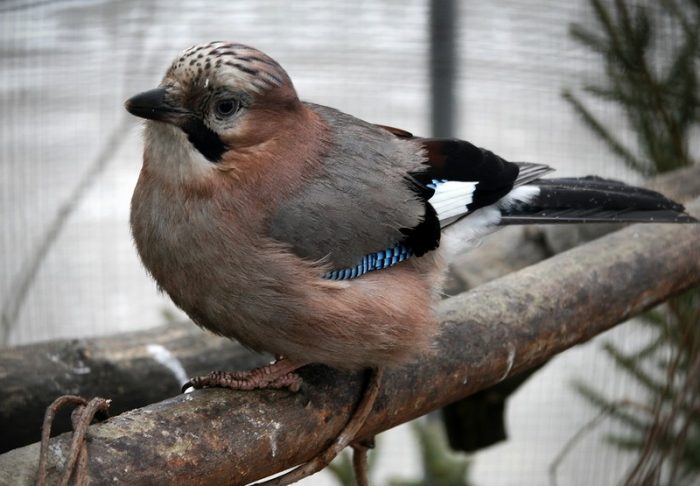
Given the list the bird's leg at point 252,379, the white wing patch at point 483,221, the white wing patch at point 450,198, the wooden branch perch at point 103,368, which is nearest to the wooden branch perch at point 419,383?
the bird's leg at point 252,379

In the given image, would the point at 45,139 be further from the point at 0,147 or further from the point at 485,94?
the point at 485,94

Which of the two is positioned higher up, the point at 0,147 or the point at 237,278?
the point at 237,278

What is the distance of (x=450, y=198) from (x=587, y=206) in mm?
336

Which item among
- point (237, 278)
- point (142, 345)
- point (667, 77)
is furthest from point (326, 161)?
point (667, 77)

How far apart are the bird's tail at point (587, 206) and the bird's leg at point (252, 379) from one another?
0.68 meters

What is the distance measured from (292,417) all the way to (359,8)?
2189 millimetres

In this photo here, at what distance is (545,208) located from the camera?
2.20 meters

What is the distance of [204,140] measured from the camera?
1.78 meters

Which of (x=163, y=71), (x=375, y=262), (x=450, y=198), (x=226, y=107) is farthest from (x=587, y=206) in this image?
(x=163, y=71)

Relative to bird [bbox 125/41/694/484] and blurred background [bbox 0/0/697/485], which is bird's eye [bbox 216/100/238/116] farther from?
blurred background [bbox 0/0/697/485]

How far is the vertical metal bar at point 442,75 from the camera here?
351 centimetres

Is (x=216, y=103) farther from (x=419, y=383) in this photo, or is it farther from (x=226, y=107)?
(x=419, y=383)

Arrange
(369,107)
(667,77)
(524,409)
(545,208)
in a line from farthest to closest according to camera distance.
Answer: (524,409) → (369,107) → (667,77) → (545,208)

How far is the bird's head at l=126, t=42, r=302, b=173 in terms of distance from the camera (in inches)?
67.2
